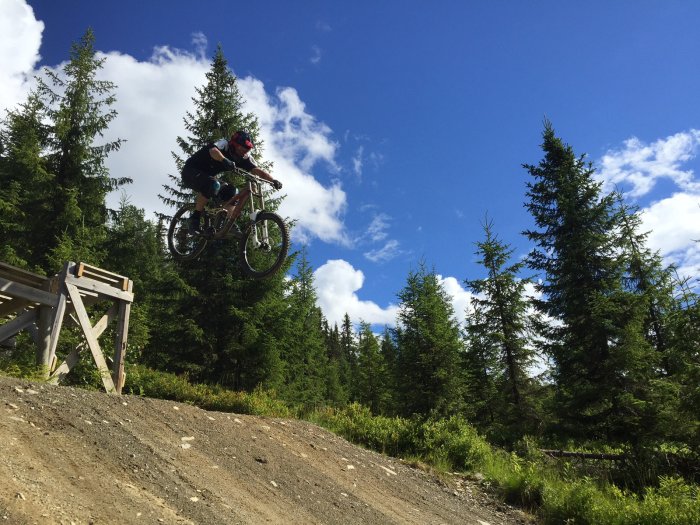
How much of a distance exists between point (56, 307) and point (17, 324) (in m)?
0.67

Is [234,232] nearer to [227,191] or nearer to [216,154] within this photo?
[227,191]

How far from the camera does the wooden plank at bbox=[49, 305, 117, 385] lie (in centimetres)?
826

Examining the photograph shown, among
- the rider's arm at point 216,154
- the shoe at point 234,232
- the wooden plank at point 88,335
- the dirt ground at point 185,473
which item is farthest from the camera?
the wooden plank at point 88,335

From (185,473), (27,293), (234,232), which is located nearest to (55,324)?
(27,293)

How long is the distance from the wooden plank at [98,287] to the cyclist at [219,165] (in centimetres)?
276

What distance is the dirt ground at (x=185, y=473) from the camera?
181 inches

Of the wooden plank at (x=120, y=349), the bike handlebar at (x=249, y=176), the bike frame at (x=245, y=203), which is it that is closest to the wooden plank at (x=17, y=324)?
the wooden plank at (x=120, y=349)

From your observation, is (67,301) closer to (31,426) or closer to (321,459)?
(31,426)

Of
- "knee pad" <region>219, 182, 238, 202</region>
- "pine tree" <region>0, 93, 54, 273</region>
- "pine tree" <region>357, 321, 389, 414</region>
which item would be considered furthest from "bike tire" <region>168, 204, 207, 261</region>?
"pine tree" <region>357, 321, 389, 414</region>

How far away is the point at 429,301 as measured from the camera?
19266 mm

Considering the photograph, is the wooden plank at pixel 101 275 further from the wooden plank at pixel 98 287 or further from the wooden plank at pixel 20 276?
the wooden plank at pixel 20 276

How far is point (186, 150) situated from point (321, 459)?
14752 millimetres

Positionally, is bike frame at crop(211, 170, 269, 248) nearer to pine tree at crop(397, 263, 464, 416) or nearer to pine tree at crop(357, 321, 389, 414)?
pine tree at crop(397, 263, 464, 416)

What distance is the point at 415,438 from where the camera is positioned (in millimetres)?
11664
